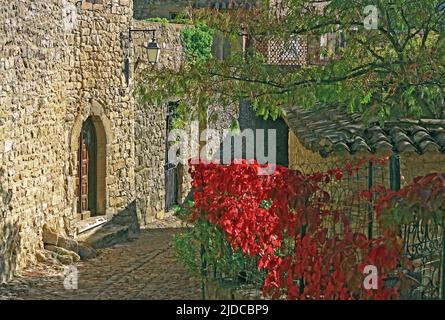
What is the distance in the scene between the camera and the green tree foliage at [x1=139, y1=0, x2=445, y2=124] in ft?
28.5

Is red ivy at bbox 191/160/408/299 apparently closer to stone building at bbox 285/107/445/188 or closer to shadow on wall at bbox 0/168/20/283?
stone building at bbox 285/107/445/188

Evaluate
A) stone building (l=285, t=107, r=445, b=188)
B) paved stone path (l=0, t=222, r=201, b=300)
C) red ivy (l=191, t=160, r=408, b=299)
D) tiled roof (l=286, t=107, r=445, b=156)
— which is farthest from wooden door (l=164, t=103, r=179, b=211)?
red ivy (l=191, t=160, r=408, b=299)

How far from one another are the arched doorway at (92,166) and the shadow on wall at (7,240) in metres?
3.31

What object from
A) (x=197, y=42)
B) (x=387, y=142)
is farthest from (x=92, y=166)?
(x=387, y=142)

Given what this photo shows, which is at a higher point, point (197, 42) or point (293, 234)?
point (197, 42)

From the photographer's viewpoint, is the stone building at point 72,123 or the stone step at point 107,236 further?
the stone step at point 107,236

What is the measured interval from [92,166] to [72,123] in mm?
1390

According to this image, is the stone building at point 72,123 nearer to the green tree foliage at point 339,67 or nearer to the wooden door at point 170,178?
the wooden door at point 170,178

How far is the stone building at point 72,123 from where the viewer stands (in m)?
11.6

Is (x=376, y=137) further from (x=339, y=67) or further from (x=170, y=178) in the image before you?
(x=170, y=178)

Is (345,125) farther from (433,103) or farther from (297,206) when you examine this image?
(297,206)

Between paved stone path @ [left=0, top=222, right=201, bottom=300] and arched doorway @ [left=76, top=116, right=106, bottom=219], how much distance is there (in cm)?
112

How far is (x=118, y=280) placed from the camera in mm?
11773

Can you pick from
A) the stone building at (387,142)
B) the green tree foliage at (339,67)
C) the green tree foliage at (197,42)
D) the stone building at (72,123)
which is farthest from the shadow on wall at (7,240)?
the green tree foliage at (197,42)
